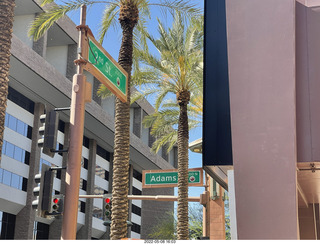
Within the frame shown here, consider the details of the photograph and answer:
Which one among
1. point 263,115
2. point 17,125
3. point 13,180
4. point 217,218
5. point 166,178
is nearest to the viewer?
point 263,115

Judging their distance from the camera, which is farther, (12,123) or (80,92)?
(12,123)

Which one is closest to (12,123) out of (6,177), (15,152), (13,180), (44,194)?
(15,152)

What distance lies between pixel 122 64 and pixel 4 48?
492cm

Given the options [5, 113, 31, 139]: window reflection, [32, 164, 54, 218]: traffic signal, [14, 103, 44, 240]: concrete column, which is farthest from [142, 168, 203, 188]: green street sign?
[5, 113, 31, 139]: window reflection

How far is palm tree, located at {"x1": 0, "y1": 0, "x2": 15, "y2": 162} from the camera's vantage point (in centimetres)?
1160

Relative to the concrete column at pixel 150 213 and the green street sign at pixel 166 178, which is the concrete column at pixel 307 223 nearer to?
the green street sign at pixel 166 178

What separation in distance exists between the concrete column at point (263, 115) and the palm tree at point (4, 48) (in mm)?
5566

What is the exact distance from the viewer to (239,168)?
10.2m

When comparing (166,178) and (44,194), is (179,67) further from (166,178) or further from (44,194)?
(44,194)

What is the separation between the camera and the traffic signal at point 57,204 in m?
7.45

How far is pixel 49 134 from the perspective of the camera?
7723mm

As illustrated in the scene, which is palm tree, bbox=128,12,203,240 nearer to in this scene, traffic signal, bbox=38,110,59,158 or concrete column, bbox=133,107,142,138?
traffic signal, bbox=38,110,59,158

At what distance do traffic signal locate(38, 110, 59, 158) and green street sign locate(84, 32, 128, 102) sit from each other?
1.34 m

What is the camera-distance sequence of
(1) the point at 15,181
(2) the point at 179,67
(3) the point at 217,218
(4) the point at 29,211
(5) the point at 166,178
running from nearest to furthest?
(5) the point at 166,178, (2) the point at 179,67, (3) the point at 217,218, (1) the point at 15,181, (4) the point at 29,211
